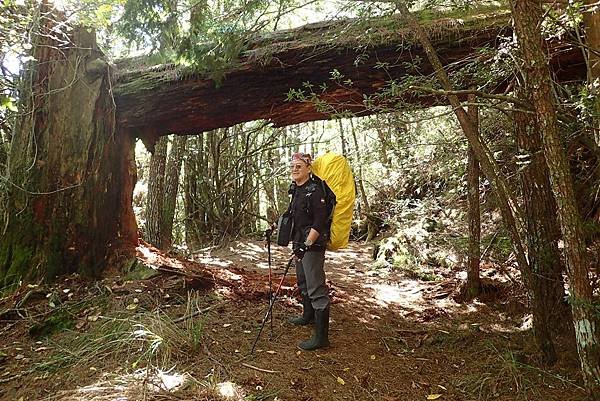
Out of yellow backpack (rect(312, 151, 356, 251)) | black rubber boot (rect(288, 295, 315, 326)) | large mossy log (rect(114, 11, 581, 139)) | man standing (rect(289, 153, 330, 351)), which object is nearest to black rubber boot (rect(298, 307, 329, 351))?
man standing (rect(289, 153, 330, 351))

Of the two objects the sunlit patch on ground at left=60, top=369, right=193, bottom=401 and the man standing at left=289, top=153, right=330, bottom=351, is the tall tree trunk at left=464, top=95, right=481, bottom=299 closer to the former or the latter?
the man standing at left=289, top=153, right=330, bottom=351

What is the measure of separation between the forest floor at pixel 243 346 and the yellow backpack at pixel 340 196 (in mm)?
1212

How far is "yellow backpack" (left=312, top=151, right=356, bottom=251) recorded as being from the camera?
4.75 meters

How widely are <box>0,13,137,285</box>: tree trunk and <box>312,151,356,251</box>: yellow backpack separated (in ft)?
11.3

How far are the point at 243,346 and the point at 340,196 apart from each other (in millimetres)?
1897

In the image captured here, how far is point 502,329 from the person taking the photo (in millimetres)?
5477

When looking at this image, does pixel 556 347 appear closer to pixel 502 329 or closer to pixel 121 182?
pixel 502 329

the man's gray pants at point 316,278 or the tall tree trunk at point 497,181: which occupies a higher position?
the tall tree trunk at point 497,181

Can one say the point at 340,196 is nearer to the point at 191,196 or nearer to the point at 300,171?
the point at 300,171

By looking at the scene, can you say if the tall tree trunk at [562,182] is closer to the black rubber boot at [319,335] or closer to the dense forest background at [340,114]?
the dense forest background at [340,114]

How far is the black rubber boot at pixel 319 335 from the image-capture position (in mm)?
4750

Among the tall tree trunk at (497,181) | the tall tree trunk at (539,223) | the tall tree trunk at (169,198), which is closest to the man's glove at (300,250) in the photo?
the tall tree trunk at (497,181)

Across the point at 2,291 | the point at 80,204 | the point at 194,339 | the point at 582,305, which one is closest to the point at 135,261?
the point at 80,204

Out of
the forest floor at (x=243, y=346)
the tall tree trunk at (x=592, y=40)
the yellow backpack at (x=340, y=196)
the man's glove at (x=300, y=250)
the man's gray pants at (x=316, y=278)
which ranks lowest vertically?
the forest floor at (x=243, y=346)
